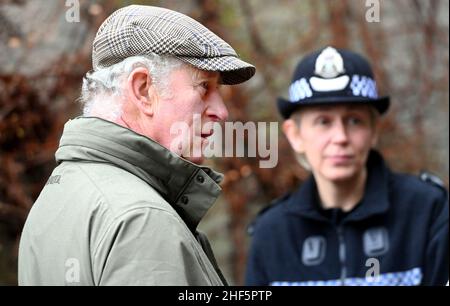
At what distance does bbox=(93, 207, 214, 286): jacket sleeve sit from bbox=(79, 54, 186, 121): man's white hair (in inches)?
16.0

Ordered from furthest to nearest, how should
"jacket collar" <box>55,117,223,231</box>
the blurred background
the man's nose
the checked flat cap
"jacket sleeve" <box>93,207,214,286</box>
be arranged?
the blurred background
the man's nose
the checked flat cap
"jacket collar" <box>55,117,223,231</box>
"jacket sleeve" <box>93,207,214,286</box>

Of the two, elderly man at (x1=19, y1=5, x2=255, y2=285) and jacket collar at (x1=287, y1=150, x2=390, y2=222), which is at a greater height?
elderly man at (x1=19, y1=5, x2=255, y2=285)

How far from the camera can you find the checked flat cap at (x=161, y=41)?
7.18ft

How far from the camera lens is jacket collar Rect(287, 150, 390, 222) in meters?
3.86

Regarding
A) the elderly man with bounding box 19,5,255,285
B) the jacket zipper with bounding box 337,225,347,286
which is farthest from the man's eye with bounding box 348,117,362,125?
the elderly man with bounding box 19,5,255,285

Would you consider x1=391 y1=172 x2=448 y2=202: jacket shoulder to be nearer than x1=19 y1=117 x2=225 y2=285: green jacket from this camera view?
No

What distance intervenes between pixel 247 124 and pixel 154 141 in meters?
3.41

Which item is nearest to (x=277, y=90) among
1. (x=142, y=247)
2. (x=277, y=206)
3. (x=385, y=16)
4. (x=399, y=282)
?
(x=385, y=16)

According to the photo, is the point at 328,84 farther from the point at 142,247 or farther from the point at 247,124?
the point at 142,247

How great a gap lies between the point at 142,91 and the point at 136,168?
23 centimetres

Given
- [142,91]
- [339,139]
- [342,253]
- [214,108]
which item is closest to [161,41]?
[142,91]

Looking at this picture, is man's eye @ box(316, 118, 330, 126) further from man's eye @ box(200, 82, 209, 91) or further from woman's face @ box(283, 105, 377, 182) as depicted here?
man's eye @ box(200, 82, 209, 91)

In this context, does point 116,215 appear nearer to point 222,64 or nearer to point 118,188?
point 118,188

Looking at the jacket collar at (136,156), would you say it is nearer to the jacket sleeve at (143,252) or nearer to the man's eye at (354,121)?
the jacket sleeve at (143,252)
